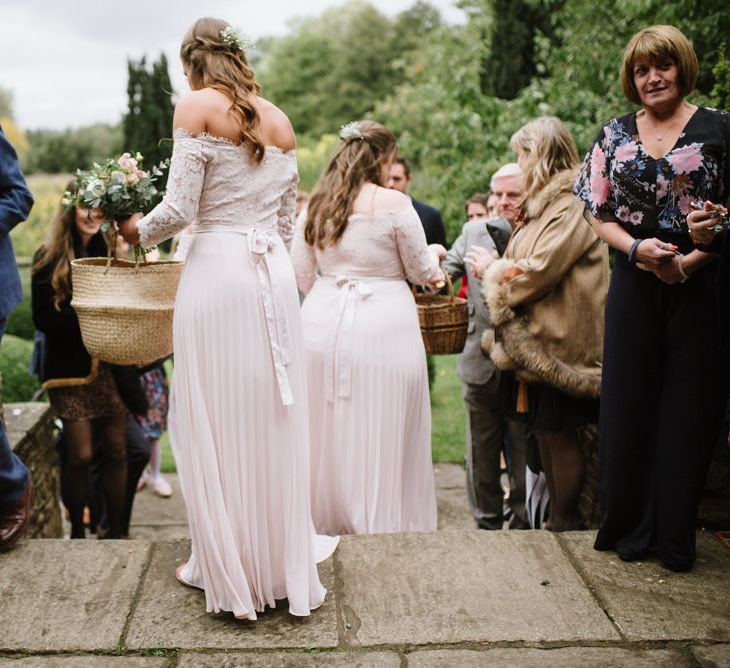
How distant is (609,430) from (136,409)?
2720mm

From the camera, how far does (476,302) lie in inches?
194

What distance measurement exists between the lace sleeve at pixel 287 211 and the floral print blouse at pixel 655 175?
4.06 feet

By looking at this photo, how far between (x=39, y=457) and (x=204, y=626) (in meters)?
2.36

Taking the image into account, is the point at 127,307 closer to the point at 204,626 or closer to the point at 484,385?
the point at 204,626

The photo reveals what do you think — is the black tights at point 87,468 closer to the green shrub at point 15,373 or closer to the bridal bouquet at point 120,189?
the bridal bouquet at point 120,189

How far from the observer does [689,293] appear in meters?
3.23

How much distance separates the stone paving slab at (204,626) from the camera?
2.92m

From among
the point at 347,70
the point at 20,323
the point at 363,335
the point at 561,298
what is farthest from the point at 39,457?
the point at 347,70

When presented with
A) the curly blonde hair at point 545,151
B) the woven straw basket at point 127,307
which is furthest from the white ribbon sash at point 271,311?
the curly blonde hair at point 545,151

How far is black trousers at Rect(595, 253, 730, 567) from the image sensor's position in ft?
10.7

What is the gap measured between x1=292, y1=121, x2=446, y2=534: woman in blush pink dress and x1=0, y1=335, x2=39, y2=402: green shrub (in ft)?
12.1

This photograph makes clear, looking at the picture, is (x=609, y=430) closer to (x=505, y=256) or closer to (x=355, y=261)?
(x=505, y=256)

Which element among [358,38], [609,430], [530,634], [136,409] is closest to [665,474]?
[609,430]

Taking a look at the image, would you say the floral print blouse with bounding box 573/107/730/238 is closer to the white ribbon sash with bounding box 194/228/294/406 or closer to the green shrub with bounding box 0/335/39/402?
the white ribbon sash with bounding box 194/228/294/406
